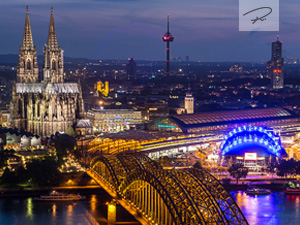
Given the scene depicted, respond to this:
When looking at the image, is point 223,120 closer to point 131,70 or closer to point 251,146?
point 251,146

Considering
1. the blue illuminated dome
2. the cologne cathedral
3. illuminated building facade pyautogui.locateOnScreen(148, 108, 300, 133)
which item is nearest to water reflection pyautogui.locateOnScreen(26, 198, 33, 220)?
the blue illuminated dome

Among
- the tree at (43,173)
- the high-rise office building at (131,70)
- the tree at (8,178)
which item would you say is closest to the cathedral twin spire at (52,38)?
the tree at (43,173)

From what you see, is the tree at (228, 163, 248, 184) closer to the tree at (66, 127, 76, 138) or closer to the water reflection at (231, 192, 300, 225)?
the water reflection at (231, 192, 300, 225)

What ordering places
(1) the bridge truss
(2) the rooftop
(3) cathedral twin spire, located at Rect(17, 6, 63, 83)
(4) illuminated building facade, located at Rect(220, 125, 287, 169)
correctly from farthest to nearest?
1. (2) the rooftop
2. (3) cathedral twin spire, located at Rect(17, 6, 63, 83)
3. (4) illuminated building facade, located at Rect(220, 125, 287, 169)
4. (1) the bridge truss

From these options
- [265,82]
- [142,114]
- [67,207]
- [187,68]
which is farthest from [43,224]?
[187,68]

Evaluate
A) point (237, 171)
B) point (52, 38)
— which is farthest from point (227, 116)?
point (237, 171)

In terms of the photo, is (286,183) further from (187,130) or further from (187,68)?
(187,68)
